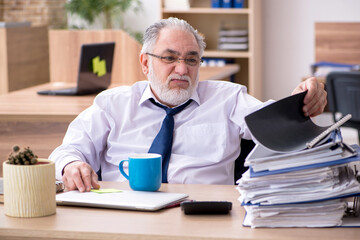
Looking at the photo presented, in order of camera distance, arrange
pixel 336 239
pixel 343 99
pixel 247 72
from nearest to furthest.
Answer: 1. pixel 336 239
2. pixel 343 99
3. pixel 247 72

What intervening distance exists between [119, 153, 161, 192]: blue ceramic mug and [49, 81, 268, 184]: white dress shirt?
0.43 m

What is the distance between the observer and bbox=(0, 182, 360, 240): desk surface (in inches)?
46.4

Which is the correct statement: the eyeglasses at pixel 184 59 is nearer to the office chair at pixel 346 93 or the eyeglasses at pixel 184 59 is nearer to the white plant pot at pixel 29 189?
the white plant pot at pixel 29 189

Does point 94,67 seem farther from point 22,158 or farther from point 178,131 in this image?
point 22,158

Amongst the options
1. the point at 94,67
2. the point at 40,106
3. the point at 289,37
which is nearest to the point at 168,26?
the point at 40,106

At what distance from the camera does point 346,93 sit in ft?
13.2

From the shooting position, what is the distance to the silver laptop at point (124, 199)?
1.36 metres

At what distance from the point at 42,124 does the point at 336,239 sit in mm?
1916

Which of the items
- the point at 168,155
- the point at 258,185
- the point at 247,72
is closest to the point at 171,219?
the point at 258,185

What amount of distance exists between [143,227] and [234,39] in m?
4.55

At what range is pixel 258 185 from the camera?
125cm

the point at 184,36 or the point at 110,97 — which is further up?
the point at 184,36

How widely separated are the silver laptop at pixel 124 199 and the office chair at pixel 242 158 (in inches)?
23.0

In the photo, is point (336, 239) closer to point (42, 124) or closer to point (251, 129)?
point (251, 129)
